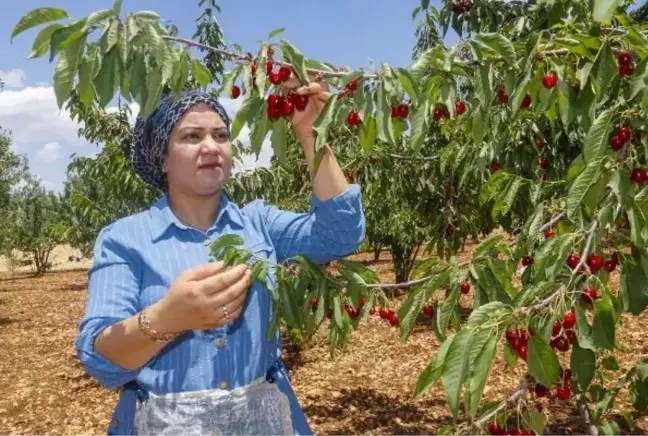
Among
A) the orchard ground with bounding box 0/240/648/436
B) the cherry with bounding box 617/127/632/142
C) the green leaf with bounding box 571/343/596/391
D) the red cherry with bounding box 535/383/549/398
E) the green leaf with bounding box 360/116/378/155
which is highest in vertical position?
the green leaf with bounding box 360/116/378/155

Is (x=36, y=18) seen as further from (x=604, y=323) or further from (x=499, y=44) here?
(x=604, y=323)

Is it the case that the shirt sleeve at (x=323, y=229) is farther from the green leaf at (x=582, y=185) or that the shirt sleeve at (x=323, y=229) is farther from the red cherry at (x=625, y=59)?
the red cherry at (x=625, y=59)

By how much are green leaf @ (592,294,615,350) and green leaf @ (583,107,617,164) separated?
1.56 feet

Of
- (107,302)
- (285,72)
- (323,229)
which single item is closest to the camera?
(107,302)

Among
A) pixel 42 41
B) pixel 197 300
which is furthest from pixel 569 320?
pixel 42 41

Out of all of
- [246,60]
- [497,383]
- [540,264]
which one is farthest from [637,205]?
[497,383]

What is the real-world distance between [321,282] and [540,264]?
2.55 ft

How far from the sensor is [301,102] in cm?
201

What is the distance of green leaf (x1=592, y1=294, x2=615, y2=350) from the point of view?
169 centimetres

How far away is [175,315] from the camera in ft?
5.34

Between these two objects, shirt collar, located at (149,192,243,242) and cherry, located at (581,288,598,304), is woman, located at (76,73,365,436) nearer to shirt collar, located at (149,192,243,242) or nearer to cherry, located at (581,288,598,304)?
shirt collar, located at (149,192,243,242)

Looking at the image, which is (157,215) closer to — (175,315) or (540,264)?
(175,315)

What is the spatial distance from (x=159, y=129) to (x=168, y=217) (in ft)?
0.98

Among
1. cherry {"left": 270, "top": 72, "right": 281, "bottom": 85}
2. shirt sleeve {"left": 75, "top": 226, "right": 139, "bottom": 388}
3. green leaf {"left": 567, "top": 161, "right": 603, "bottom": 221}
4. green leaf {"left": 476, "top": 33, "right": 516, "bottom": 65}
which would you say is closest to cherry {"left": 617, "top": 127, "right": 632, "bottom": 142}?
green leaf {"left": 567, "top": 161, "right": 603, "bottom": 221}
